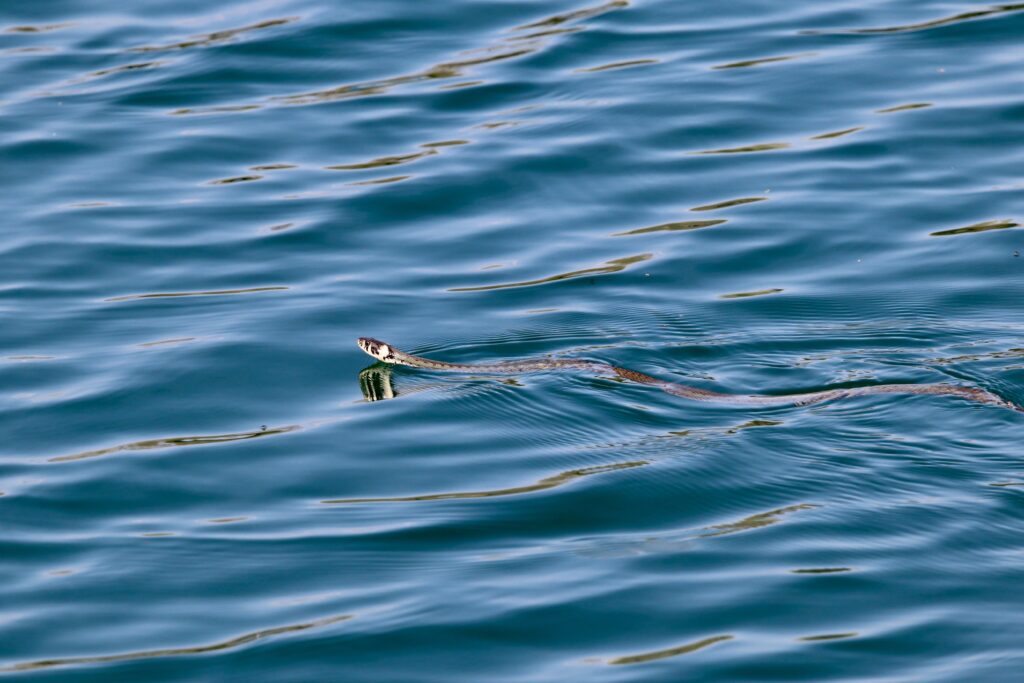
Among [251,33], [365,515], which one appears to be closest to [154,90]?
[251,33]

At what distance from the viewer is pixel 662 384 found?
1151 cm

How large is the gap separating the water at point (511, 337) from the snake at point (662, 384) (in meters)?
0.14

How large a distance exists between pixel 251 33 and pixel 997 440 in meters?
13.4

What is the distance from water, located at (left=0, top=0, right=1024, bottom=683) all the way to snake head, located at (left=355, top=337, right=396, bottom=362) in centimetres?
10

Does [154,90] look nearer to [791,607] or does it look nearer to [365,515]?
[365,515]

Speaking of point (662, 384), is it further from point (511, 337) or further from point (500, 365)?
point (511, 337)

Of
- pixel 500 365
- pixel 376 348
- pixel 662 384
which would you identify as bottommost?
pixel 662 384

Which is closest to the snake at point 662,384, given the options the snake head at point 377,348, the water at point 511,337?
the snake head at point 377,348

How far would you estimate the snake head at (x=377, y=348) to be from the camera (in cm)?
1209

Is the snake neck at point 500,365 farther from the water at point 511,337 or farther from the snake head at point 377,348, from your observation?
the water at point 511,337

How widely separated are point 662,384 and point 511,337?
150cm

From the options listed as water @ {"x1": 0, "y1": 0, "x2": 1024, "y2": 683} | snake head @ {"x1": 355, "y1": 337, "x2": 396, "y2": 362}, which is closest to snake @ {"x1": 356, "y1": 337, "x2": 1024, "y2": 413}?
snake head @ {"x1": 355, "y1": 337, "x2": 396, "y2": 362}

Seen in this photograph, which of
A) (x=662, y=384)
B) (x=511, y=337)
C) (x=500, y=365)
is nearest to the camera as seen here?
(x=662, y=384)

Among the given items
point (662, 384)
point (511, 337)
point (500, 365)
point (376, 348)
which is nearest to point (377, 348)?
point (376, 348)
